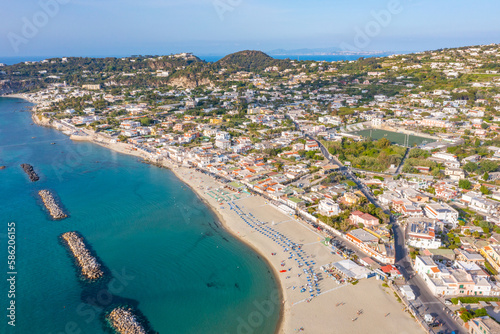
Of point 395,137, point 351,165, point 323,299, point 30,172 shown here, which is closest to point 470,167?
point 351,165

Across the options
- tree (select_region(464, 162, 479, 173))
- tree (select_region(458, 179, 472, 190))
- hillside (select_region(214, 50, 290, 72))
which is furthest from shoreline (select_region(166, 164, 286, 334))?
hillside (select_region(214, 50, 290, 72))

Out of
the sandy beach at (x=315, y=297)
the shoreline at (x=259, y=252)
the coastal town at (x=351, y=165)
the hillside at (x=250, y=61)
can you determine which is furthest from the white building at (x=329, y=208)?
the hillside at (x=250, y=61)

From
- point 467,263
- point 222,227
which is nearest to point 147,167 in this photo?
point 222,227

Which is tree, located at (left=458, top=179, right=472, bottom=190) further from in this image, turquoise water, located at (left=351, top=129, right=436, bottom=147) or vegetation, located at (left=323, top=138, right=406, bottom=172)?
turquoise water, located at (left=351, top=129, right=436, bottom=147)

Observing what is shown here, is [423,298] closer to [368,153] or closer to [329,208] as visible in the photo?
[329,208]

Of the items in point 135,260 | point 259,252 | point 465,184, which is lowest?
point 259,252

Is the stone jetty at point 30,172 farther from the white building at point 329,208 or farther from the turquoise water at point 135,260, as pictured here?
the white building at point 329,208
